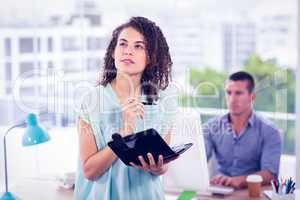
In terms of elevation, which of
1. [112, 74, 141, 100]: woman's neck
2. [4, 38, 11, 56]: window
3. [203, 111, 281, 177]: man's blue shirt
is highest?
[4, 38, 11, 56]: window

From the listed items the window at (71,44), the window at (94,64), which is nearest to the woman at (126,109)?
the window at (94,64)

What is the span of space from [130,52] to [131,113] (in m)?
0.22

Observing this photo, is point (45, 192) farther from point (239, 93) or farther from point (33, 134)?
point (239, 93)

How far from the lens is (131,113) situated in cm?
173

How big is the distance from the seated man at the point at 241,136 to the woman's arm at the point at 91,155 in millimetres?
838

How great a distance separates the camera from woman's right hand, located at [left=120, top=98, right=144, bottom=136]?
67.4 inches

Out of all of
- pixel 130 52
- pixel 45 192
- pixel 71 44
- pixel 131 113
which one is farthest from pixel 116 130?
pixel 71 44

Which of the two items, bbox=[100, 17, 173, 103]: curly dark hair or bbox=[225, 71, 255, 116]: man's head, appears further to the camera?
bbox=[225, 71, 255, 116]: man's head

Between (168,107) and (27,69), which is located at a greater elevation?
(27,69)

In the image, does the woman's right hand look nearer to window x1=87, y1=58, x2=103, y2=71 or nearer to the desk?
window x1=87, y1=58, x2=103, y2=71

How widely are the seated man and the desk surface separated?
1.45 ft

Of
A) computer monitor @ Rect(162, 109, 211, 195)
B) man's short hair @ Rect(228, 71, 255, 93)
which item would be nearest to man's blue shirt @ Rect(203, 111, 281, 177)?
man's short hair @ Rect(228, 71, 255, 93)

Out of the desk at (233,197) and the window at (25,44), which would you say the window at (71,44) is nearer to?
the window at (25,44)

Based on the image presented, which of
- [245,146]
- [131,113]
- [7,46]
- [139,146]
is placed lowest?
[245,146]
